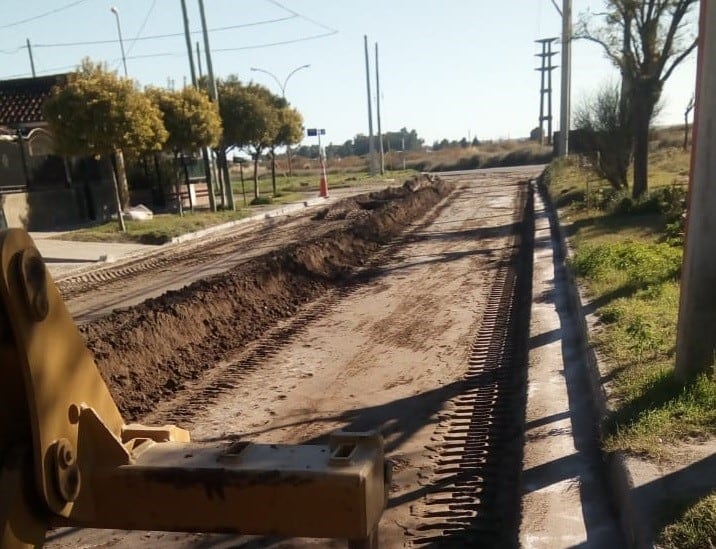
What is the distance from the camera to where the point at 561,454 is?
14.7 feet

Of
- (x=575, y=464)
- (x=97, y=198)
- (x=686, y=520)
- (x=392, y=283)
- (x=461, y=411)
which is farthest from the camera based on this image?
(x=97, y=198)

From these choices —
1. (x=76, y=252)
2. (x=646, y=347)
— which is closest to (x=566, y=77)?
(x=76, y=252)

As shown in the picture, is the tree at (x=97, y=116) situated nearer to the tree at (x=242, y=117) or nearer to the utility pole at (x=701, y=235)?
the tree at (x=242, y=117)

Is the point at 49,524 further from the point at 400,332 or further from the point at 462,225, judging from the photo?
the point at 462,225

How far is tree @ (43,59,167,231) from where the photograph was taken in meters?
16.4

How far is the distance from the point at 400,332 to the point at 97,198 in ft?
57.8

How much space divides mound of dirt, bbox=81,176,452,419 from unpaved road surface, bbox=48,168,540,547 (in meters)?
0.16

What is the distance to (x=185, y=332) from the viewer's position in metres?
7.69

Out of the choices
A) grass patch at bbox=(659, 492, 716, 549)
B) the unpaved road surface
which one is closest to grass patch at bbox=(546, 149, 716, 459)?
grass patch at bbox=(659, 492, 716, 549)

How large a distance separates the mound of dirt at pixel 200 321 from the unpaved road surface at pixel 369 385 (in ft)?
0.53

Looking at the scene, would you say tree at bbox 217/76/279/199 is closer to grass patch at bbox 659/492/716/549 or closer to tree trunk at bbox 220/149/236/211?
tree trunk at bbox 220/149/236/211

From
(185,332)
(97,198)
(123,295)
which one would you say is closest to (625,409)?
(185,332)

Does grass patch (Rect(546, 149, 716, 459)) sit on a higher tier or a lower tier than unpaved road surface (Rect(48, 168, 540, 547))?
higher

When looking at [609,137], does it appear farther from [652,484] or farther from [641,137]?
[652,484]
